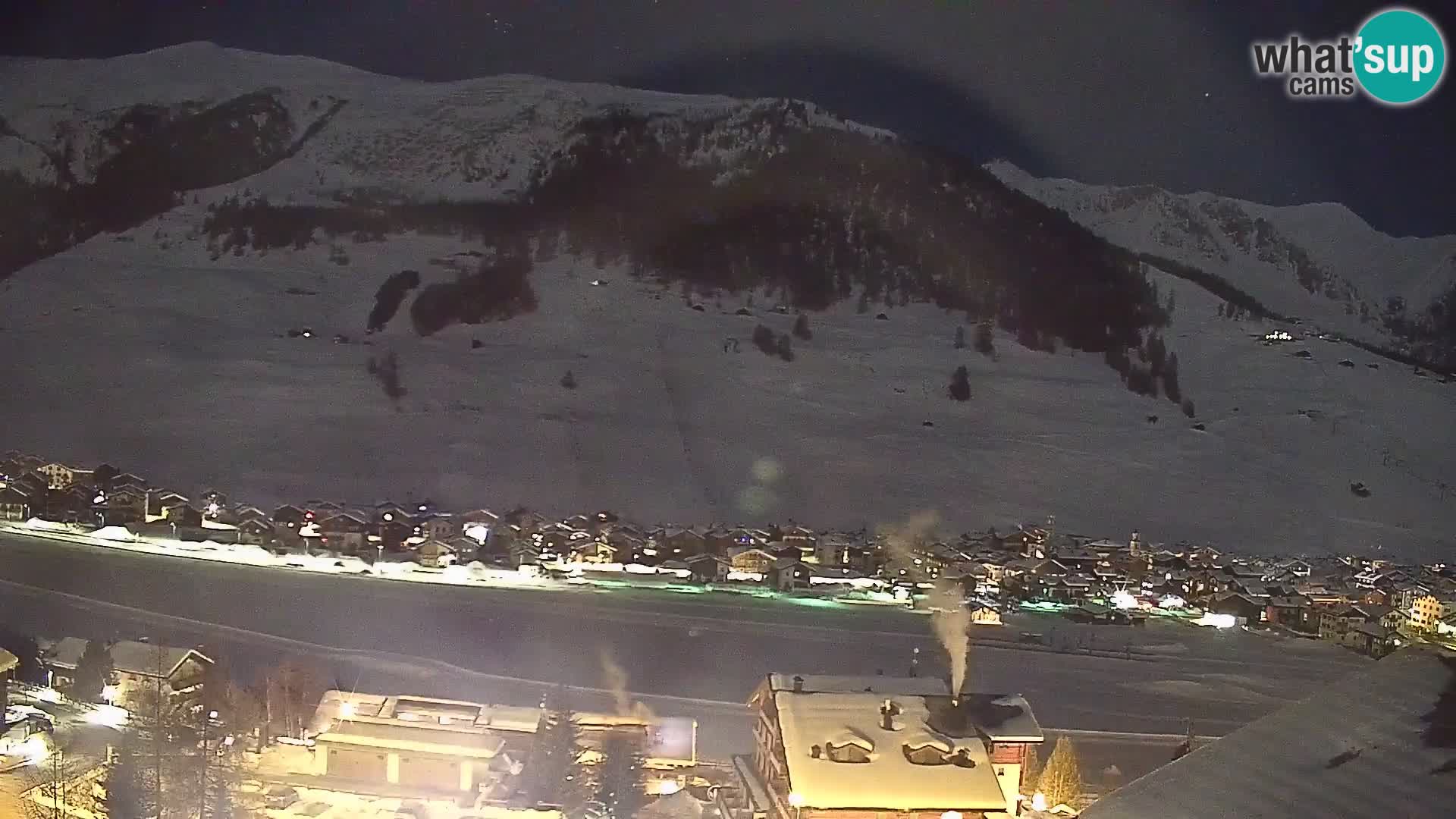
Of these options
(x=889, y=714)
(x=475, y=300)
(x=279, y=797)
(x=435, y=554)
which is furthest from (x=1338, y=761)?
(x=475, y=300)

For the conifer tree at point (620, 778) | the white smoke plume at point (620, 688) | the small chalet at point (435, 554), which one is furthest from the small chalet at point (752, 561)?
the conifer tree at point (620, 778)

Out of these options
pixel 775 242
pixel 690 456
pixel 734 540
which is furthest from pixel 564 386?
pixel 734 540

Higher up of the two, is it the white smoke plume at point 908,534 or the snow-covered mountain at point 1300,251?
the snow-covered mountain at point 1300,251

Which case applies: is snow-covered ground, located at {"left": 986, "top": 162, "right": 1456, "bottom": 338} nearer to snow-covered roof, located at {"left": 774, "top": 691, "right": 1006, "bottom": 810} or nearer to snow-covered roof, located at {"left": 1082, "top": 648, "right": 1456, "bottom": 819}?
snow-covered roof, located at {"left": 774, "top": 691, "right": 1006, "bottom": 810}

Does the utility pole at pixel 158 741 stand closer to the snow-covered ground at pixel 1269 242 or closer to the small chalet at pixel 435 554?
the small chalet at pixel 435 554

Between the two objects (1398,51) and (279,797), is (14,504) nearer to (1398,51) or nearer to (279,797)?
(279,797)

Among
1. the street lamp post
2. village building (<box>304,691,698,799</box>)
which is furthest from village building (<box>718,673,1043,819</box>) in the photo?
the street lamp post
